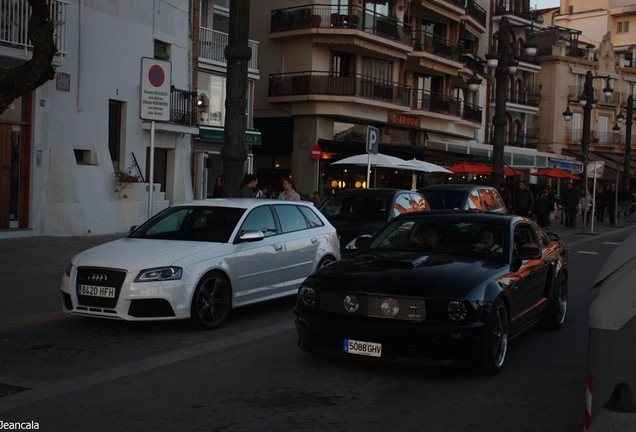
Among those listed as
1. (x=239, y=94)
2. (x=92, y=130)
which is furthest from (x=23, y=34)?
(x=239, y=94)

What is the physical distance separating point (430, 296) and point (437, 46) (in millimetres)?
38967

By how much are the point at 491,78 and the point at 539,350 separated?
49.6 m

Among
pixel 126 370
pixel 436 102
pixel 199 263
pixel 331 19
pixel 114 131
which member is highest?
pixel 331 19

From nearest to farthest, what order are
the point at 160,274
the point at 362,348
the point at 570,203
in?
the point at 362,348
the point at 160,274
the point at 570,203

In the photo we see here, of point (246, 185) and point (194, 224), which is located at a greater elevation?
point (246, 185)

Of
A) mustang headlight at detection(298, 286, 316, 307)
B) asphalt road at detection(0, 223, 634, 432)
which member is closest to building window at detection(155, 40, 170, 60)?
asphalt road at detection(0, 223, 634, 432)

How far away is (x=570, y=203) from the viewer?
101 ft

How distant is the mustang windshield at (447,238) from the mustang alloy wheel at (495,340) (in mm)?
780

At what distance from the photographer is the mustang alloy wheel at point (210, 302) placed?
28.0 ft

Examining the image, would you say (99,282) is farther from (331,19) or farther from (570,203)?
(331,19)

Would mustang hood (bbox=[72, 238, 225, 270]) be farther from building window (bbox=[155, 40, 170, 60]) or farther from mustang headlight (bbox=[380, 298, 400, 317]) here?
building window (bbox=[155, 40, 170, 60])

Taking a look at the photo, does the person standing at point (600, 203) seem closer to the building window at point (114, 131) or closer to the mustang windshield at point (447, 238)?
the building window at point (114, 131)

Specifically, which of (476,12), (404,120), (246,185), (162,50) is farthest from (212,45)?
(476,12)

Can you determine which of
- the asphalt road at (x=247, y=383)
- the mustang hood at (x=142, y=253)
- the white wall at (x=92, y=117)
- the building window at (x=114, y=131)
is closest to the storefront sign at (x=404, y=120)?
the white wall at (x=92, y=117)
